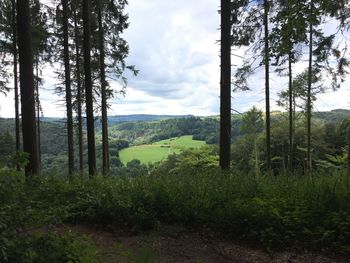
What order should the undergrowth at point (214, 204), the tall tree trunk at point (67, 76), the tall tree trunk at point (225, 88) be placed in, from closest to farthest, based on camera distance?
1. the undergrowth at point (214, 204)
2. the tall tree trunk at point (225, 88)
3. the tall tree trunk at point (67, 76)

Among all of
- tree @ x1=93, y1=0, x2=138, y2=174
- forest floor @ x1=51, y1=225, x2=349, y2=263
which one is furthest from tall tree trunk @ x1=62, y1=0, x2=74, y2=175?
forest floor @ x1=51, y1=225, x2=349, y2=263

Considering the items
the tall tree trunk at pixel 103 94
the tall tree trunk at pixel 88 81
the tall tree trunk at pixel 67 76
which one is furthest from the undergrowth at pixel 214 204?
the tall tree trunk at pixel 103 94

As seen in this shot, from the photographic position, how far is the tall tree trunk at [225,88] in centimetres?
1103

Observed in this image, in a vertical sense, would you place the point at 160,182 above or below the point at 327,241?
above

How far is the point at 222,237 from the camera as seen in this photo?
654 centimetres

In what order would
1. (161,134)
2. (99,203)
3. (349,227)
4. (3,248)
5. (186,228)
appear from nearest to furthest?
(3,248) → (349,227) → (186,228) → (99,203) → (161,134)

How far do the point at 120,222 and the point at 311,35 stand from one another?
59.8 feet

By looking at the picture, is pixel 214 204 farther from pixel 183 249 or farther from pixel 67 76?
pixel 67 76

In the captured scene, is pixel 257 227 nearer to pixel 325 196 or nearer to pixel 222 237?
pixel 222 237

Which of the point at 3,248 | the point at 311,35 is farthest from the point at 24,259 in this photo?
the point at 311,35

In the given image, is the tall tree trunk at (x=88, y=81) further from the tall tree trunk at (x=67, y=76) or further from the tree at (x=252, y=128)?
the tree at (x=252, y=128)

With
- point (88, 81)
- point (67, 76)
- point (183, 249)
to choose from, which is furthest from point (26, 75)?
point (67, 76)

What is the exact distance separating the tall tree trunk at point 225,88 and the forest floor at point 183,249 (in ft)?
15.1

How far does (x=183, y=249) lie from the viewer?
20.1ft
